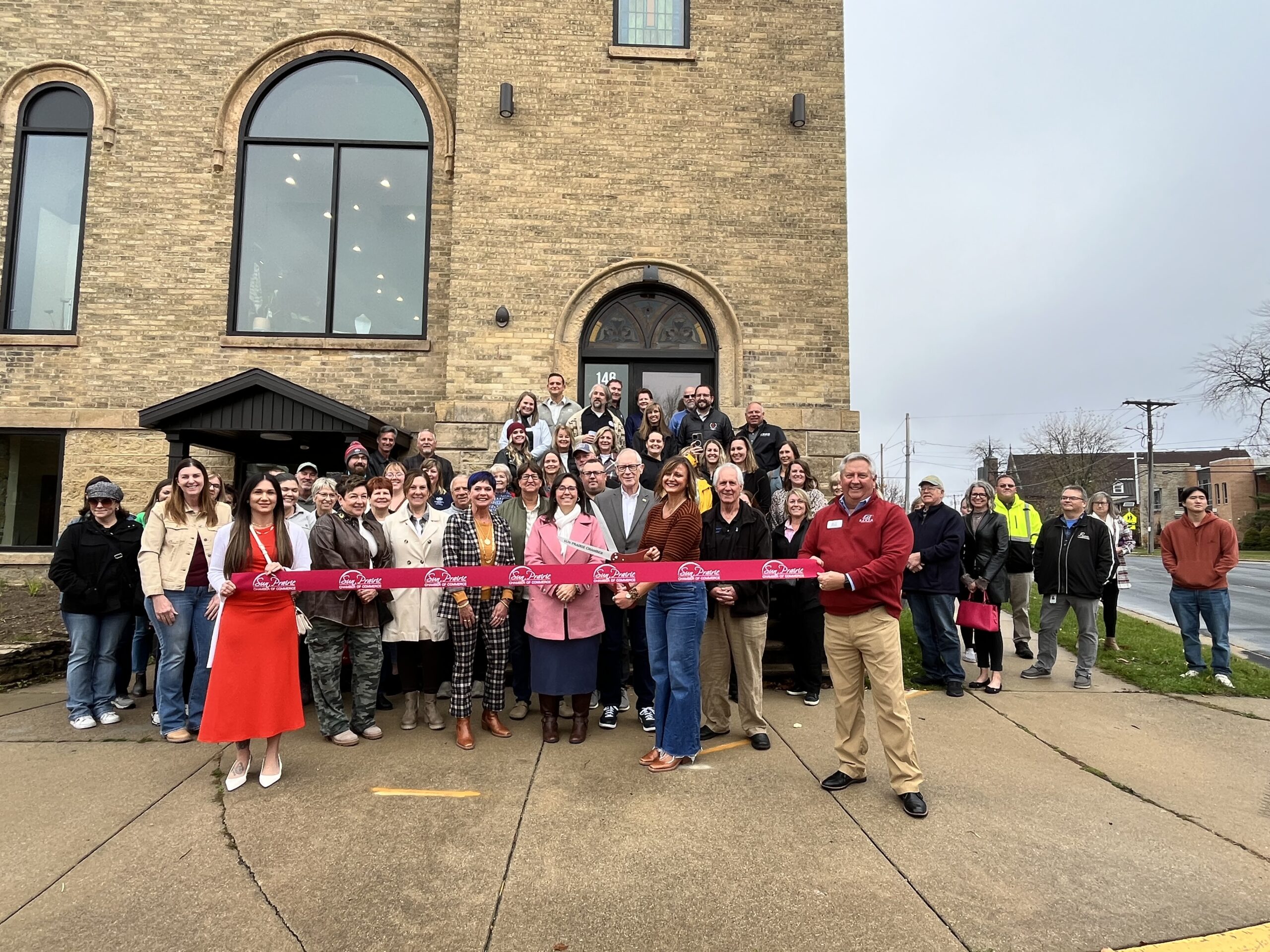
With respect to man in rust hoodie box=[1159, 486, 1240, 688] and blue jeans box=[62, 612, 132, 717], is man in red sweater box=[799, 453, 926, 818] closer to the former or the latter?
man in rust hoodie box=[1159, 486, 1240, 688]

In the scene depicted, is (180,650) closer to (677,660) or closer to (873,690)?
(677,660)

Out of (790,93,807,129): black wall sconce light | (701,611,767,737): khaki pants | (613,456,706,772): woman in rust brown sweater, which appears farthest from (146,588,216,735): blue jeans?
(790,93,807,129): black wall sconce light

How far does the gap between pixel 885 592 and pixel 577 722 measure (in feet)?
8.03

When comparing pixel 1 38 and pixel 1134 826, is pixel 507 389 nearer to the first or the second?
pixel 1134 826

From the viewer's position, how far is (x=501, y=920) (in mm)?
2898

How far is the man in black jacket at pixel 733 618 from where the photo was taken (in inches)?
189

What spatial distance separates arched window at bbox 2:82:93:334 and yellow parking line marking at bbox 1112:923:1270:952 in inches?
573

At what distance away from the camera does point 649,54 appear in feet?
33.7

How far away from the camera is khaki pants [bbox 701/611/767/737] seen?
4922 mm

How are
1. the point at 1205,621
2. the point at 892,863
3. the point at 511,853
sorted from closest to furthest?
the point at 892,863 → the point at 511,853 → the point at 1205,621

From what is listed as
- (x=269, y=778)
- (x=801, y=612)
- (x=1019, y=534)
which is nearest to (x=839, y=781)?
(x=801, y=612)

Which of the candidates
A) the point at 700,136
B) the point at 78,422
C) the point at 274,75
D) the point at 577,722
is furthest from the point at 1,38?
the point at 577,722

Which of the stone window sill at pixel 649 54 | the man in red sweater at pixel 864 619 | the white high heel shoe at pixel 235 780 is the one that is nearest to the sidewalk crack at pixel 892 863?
the man in red sweater at pixel 864 619

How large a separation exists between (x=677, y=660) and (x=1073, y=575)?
478 centimetres
